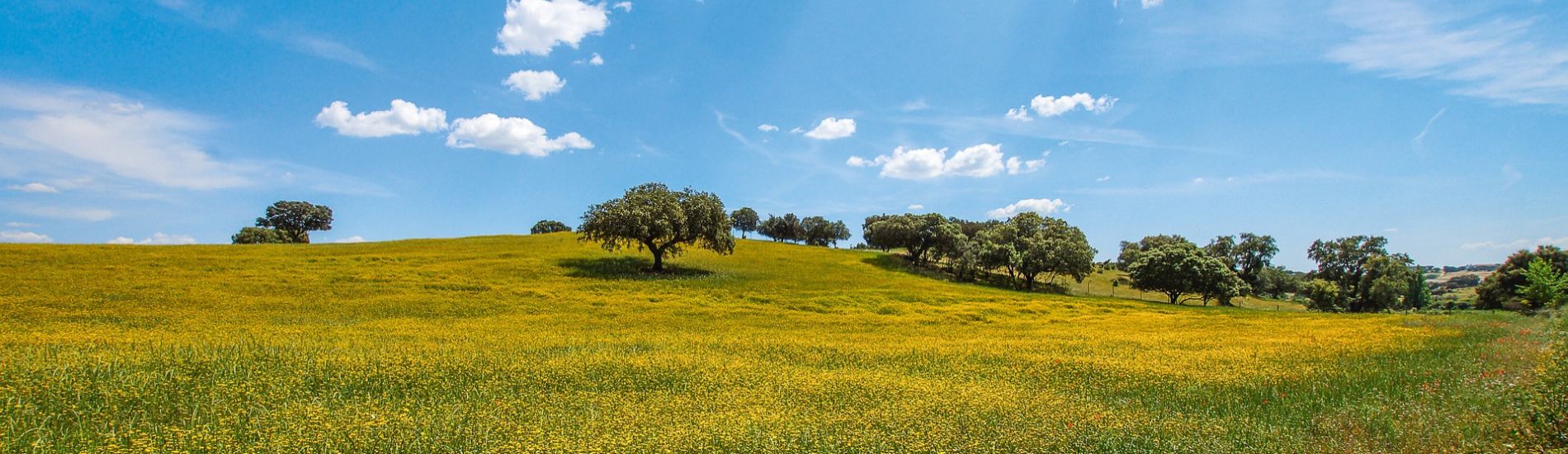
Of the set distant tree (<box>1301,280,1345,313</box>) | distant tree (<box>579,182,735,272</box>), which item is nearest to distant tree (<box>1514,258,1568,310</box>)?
distant tree (<box>1301,280,1345,313</box>)

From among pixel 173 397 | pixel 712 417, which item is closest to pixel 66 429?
pixel 173 397

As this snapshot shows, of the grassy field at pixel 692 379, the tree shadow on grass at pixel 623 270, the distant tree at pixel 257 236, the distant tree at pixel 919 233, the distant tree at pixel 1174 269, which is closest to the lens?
the grassy field at pixel 692 379

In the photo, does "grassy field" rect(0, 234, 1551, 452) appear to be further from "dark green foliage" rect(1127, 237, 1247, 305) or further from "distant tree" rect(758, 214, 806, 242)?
"distant tree" rect(758, 214, 806, 242)

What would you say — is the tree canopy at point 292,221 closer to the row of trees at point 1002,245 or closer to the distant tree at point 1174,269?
the row of trees at point 1002,245

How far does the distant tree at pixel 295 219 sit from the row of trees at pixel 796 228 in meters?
81.2

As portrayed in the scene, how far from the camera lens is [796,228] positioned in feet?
472

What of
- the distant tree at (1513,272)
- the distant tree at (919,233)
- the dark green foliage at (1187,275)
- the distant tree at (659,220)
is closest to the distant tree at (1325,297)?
the distant tree at (1513,272)

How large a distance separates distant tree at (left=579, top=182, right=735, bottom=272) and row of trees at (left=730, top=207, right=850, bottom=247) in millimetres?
87878

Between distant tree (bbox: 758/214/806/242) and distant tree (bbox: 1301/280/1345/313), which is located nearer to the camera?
distant tree (bbox: 1301/280/1345/313)

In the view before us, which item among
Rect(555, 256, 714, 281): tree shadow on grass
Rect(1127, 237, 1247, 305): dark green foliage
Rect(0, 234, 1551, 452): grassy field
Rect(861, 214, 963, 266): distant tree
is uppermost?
Rect(861, 214, 963, 266): distant tree

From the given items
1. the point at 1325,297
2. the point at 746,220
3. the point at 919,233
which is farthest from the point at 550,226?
Answer: the point at 1325,297

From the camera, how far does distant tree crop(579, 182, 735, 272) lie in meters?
47.6

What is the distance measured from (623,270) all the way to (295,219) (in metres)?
102

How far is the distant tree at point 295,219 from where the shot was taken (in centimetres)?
11125
